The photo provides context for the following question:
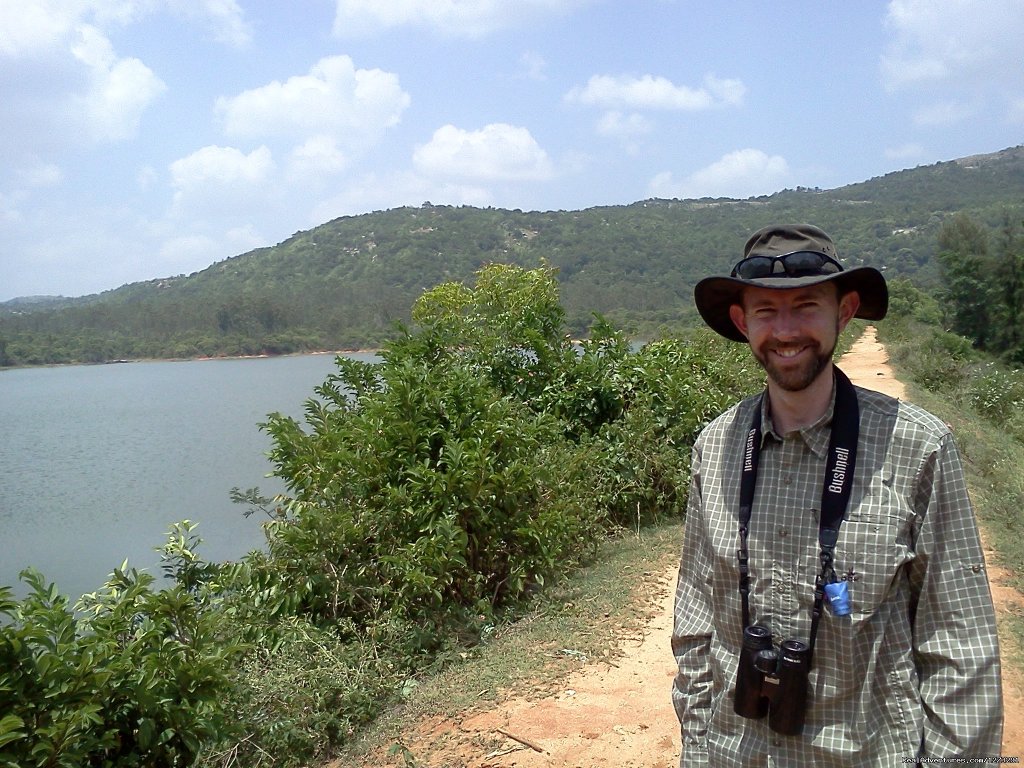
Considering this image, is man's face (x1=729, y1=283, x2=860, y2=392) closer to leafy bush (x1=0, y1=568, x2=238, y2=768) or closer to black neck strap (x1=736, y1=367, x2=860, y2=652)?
black neck strap (x1=736, y1=367, x2=860, y2=652)

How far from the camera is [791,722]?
54.2 inches

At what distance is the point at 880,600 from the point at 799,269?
58 cm

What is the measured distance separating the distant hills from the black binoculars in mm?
29132

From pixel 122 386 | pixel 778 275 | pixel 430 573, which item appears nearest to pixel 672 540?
pixel 430 573

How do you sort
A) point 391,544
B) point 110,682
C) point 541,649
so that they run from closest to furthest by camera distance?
point 110,682 → point 541,649 → point 391,544

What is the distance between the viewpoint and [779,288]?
1409 mm

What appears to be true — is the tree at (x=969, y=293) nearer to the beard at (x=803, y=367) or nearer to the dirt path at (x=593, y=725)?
the dirt path at (x=593, y=725)

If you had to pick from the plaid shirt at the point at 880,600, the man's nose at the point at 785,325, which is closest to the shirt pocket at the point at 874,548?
the plaid shirt at the point at 880,600

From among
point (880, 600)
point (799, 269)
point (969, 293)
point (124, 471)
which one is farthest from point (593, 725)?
point (969, 293)

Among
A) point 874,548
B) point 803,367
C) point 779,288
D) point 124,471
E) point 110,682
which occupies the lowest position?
point 124,471

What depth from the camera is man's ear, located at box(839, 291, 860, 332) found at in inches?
58.7

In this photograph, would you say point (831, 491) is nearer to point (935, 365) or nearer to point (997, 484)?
point (997, 484)

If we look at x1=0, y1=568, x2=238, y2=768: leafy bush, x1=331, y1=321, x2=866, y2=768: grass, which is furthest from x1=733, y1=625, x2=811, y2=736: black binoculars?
x1=331, y1=321, x2=866, y2=768: grass

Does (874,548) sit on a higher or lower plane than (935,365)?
higher
